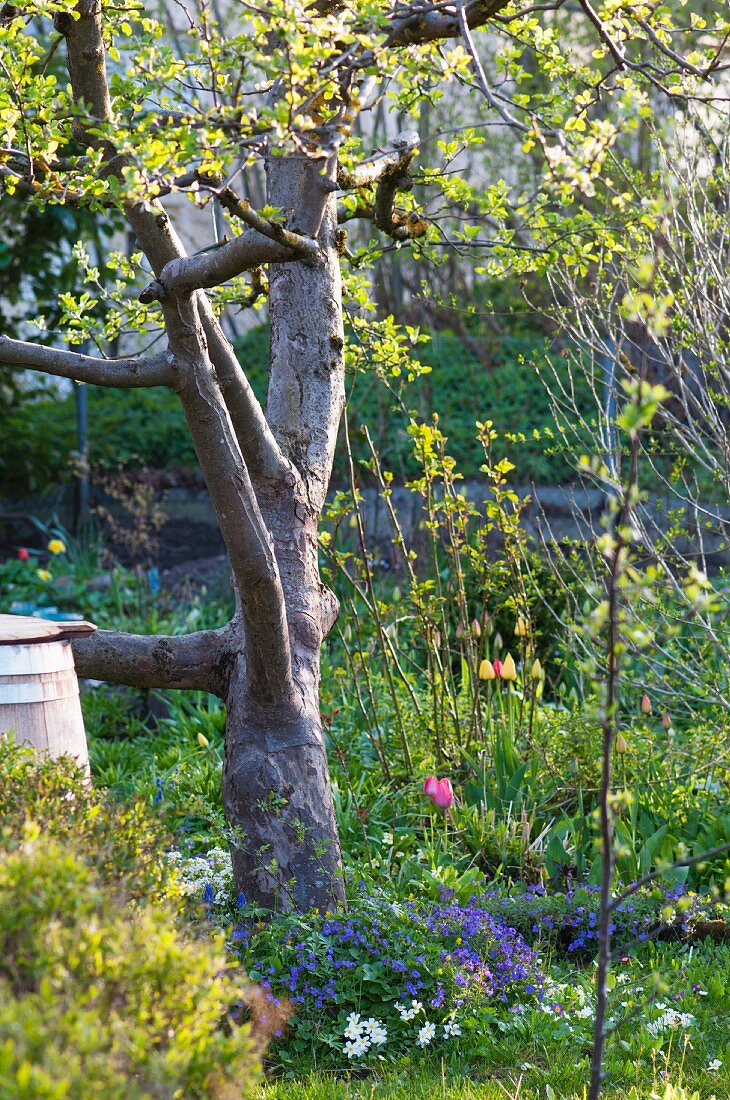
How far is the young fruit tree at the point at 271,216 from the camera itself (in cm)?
223

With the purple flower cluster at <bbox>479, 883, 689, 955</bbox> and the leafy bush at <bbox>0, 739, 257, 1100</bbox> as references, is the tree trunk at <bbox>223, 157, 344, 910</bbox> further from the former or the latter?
the leafy bush at <bbox>0, 739, 257, 1100</bbox>

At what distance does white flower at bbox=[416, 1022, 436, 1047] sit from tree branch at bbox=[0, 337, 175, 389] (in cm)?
179

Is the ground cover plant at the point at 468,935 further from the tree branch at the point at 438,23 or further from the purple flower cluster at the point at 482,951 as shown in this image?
the tree branch at the point at 438,23

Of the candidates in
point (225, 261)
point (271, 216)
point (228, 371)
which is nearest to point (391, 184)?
point (228, 371)

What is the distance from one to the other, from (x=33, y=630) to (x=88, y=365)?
28.0 inches

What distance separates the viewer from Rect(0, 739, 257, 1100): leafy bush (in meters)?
1.34

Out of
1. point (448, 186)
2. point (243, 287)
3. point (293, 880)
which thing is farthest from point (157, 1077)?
point (243, 287)

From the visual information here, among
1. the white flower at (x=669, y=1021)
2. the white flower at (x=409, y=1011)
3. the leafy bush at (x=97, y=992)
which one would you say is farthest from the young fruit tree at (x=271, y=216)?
the leafy bush at (x=97, y=992)

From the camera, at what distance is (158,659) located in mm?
3340

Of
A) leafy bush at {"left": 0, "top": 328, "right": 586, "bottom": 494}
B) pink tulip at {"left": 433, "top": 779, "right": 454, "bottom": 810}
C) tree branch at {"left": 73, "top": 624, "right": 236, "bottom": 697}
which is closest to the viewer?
tree branch at {"left": 73, "top": 624, "right": 236, "bottom": 697}

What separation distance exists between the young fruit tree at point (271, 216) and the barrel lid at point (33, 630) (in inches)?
13.0

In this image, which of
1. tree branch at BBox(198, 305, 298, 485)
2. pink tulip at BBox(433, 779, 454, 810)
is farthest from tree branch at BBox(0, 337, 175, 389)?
pink tulip at BBox(433, 779, 454, 810)

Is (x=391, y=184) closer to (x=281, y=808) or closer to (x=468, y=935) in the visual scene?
(x=281, y=808)

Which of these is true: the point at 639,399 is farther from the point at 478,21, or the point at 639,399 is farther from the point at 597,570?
the point at 597,570
